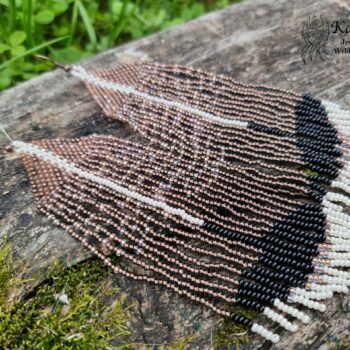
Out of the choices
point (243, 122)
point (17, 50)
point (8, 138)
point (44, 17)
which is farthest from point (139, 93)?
point (44, 17)

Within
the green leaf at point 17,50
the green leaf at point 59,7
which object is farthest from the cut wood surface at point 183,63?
the green leaf at point 59,7

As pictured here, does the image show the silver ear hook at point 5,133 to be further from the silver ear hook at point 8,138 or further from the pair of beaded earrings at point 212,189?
the pair of beaded earrings at point 212,189

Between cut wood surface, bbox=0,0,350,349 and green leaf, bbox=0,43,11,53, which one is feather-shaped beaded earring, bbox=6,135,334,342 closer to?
cut wood surface, bbox=0,0,350,349

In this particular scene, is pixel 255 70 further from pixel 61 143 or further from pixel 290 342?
pixel 290 342

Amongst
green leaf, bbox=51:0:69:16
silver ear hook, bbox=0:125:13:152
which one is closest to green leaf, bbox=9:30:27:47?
green leaf, bbox=51:0:69:16

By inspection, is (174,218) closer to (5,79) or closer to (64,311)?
(64,311)

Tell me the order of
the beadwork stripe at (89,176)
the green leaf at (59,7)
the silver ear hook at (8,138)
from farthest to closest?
the green leaf at (59,7) → the silver ear hook at (8,138) → the beadwork stripe at (89,176)

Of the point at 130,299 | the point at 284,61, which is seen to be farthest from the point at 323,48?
the point at 130,299
